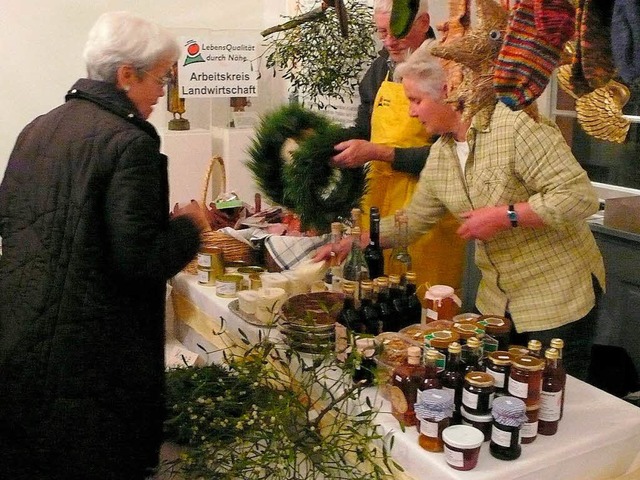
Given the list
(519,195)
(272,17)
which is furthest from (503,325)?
(272,17)

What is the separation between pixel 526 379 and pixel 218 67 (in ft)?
9.22

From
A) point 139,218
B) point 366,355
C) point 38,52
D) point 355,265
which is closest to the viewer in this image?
point 366,355

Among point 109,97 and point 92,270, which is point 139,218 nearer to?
point 92,270

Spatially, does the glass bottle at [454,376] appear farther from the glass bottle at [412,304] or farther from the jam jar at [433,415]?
the glass bottle at [412,304]

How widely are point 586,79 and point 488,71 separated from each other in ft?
0.54

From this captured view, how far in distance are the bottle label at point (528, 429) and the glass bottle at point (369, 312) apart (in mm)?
430

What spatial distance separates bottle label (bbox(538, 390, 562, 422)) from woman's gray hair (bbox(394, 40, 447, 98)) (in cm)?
94

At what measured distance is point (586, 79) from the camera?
0.83m

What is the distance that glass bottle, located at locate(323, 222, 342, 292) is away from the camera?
1.86m

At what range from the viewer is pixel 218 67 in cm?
361

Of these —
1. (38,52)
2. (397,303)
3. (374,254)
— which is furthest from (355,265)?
(38,52)

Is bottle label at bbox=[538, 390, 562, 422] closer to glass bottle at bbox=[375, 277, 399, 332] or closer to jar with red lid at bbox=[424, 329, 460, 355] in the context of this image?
jar with red lid at bbox=[424, 329, 460, 355]

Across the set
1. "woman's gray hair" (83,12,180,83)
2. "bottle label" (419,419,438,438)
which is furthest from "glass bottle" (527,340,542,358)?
"woman's gray hair" (83,12,180,83)

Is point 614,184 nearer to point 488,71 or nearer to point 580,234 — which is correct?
point 580,234
